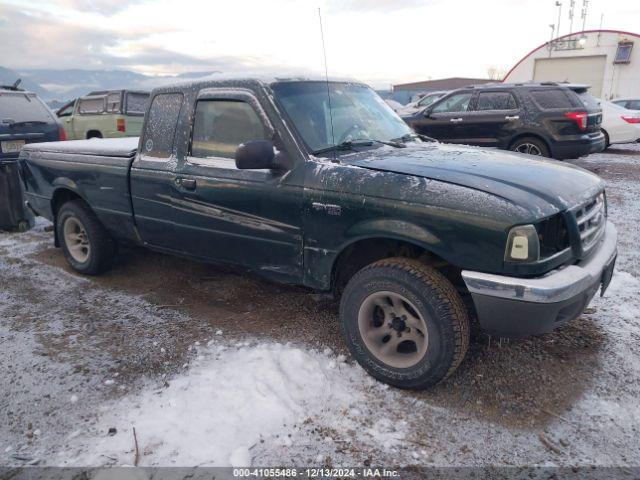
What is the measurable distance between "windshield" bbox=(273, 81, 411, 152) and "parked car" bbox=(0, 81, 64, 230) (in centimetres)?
472

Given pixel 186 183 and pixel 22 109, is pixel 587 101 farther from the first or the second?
pixel 22 109

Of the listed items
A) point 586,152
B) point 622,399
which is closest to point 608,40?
point 586,152

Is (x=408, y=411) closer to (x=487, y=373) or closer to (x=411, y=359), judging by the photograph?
(x=411, y=359)

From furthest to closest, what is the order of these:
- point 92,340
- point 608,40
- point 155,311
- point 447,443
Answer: point 608,40, point 155,311, point 92,340, point 447,443

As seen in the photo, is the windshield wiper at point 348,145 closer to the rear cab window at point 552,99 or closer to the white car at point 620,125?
the rear cab window at point 552,99

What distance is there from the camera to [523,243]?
2.44m

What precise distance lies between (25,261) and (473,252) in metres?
4.96

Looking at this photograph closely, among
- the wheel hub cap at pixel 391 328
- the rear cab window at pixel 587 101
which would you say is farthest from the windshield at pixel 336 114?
the rear cab window at pixel 587 101

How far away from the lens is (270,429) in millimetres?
2592

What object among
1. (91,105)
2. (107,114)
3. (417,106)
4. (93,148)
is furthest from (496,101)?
(91,105)

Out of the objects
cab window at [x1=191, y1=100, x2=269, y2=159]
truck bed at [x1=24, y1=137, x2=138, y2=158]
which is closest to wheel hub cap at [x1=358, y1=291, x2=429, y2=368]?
cab window at [x1=191, y1=100, x2=269, y2=159]

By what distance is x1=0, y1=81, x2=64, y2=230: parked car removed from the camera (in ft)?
21.3

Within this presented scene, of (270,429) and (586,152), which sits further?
(586,152)

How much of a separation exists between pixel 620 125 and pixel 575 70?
2170 centimetres
